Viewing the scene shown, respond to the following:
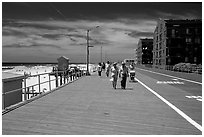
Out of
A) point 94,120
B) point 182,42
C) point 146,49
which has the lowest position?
point 94,120

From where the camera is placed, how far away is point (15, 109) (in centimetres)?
853

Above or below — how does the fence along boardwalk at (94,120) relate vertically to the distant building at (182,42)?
below

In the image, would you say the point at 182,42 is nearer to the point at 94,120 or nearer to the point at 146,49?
the point at 146,49

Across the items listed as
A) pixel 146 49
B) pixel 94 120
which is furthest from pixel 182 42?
pixel 94 120

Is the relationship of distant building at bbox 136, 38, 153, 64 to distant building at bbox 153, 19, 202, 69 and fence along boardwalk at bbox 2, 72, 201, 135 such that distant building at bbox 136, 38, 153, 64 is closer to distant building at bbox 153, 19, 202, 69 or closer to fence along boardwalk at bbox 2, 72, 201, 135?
distant building at bbox 153, 19, 202, 69

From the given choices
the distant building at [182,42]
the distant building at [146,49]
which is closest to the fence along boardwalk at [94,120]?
the distant building at [182,42]

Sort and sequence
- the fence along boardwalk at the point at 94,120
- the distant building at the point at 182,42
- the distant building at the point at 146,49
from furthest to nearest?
the distant building at the point at 146,49 < the distant building at the point at 182,42 < the fence along boardwalk at the point at 94,120

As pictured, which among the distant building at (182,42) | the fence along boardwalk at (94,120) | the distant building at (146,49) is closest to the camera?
the fence along boardwalk at (94,120)

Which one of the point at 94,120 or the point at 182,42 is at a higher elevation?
the point at 182,42

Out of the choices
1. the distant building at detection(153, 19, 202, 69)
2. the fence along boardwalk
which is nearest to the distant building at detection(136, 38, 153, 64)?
the distant building at detection(153, 19, 202, 69)

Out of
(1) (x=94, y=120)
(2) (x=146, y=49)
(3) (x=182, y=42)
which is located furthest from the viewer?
(2) (x=146, y=49)

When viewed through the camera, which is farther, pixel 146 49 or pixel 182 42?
pixel 146 49

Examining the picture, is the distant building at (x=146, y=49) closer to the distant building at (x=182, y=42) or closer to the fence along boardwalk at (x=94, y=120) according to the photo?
the distant building at (x=182, y=42)

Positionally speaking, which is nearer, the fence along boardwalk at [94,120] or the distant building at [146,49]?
the fence along boardwalk at [94,120]
